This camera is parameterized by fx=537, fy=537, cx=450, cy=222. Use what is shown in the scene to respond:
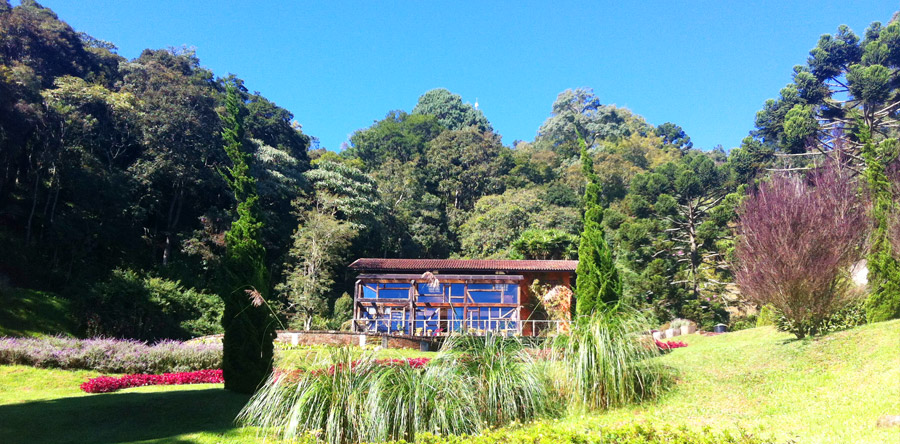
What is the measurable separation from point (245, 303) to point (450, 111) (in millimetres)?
49022

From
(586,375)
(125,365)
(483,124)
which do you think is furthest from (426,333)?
(483,124)

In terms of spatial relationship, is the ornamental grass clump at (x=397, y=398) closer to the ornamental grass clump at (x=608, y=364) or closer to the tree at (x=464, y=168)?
the ornamental grass clump at (x=608, y=364)

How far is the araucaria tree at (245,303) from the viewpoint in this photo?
891 centimetres

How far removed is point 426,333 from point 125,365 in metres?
11.6

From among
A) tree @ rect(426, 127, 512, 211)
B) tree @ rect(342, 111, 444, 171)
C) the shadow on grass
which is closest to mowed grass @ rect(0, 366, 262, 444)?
the shadow on grass

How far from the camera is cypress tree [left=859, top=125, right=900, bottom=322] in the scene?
11594mm

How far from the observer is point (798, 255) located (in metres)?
9.70

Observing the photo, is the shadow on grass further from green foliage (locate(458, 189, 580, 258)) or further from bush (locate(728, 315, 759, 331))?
green foliage (locate(458, 189, 580, 258))

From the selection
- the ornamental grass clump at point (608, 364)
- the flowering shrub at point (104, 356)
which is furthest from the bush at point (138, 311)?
the ornamental grass clump at point (608, 364)

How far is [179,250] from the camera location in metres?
25.8

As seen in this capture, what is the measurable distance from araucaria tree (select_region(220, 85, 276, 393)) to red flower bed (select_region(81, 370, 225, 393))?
1.40m

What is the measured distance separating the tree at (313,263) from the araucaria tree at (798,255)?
58.1 ft

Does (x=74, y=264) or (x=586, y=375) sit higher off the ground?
(x=74, y=264)

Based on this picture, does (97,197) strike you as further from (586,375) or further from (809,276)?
(809,276)
